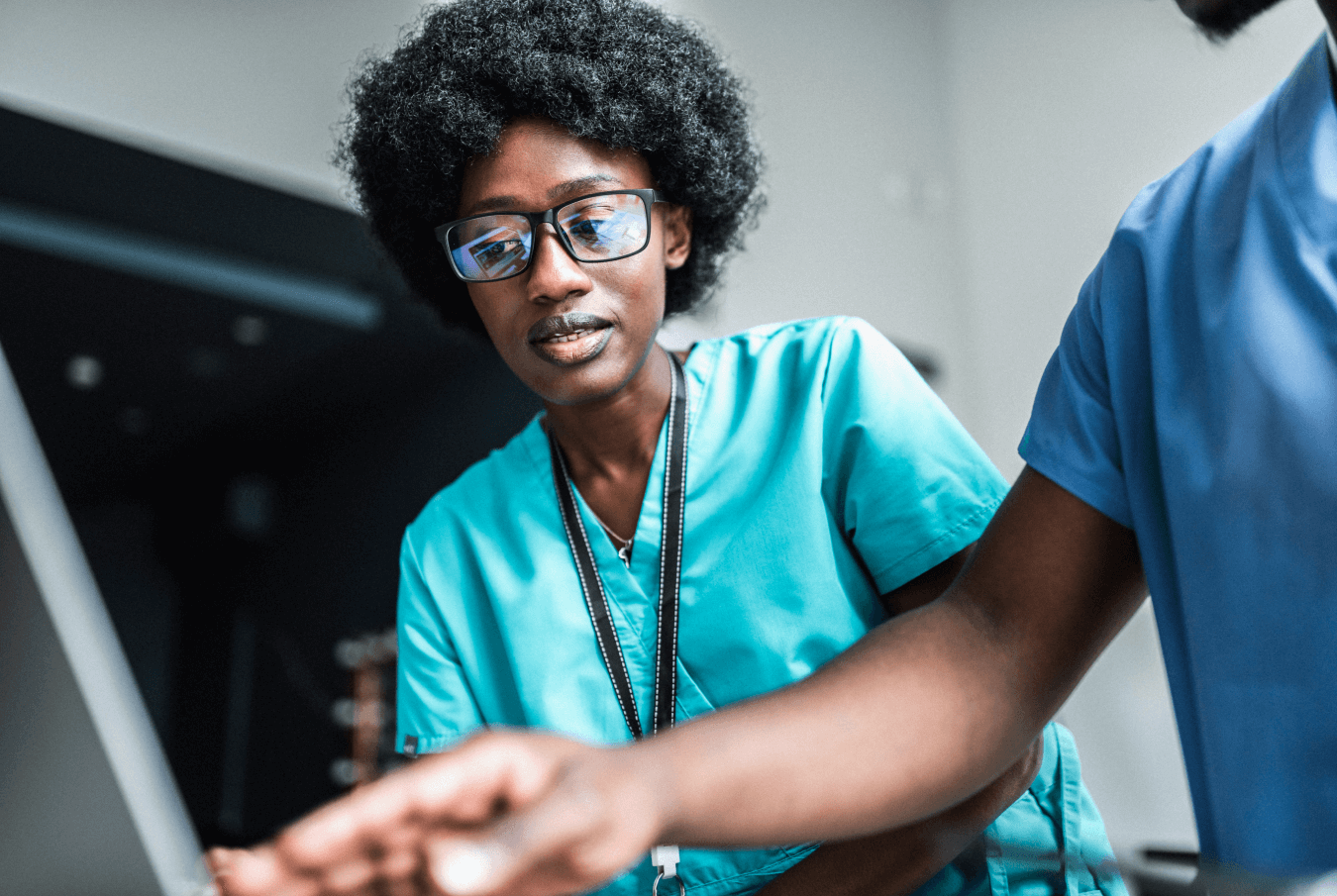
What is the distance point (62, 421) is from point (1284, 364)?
194 inches

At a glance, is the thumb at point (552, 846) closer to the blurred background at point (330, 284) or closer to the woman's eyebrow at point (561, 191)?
the woman's eyebrow at point (561, 191)

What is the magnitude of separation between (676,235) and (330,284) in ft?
8.66

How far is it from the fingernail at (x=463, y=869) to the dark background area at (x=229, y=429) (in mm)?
2628

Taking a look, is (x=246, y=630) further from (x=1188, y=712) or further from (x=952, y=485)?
(x=1188, y=712)

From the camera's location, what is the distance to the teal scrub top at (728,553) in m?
1.09

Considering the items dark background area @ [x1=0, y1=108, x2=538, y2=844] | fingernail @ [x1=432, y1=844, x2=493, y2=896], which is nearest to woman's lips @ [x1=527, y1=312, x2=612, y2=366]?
fingernail @ [x1=432, y1=844, x2=493, y2=896]

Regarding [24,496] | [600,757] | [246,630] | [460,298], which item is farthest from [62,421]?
[600,757]

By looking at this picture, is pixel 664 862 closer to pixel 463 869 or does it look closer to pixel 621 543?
pixel 621 543

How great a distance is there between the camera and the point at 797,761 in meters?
0.63

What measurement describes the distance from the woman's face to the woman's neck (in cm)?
5

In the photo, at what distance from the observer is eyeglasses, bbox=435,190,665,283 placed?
114 centimetres

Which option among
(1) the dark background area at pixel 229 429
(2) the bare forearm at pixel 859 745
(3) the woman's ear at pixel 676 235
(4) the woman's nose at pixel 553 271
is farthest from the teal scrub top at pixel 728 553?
(1) the dark background area at pixel 229 429

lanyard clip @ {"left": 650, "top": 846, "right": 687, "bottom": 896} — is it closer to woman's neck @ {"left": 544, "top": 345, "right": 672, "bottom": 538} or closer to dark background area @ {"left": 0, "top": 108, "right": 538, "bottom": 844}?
woman's neck @ {"left": 544, "top": 345, "right": 672, "bottom": 538}

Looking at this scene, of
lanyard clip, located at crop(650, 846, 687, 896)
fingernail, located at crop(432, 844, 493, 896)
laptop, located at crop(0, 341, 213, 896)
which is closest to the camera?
fingernail, located at crop(432, 844, 493, 896)
